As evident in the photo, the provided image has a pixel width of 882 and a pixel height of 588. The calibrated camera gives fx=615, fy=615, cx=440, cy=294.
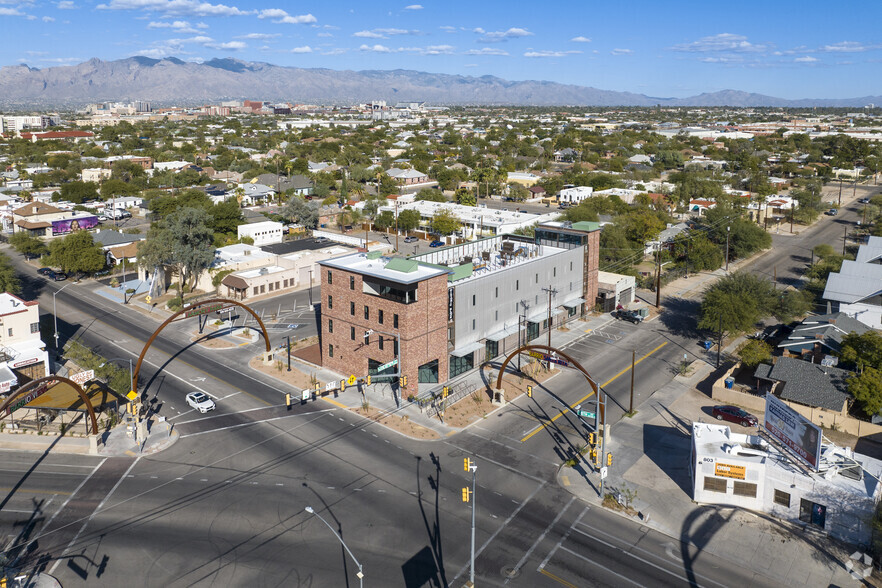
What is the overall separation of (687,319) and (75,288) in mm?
83672

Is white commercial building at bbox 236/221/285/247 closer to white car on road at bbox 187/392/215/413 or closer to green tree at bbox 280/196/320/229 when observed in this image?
green tree at bbox 280/196/320/229

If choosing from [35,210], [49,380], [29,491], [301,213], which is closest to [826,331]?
[49,380]

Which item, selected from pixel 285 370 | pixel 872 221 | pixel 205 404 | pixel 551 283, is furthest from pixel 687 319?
pixel 872 221

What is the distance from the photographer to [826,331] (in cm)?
5734

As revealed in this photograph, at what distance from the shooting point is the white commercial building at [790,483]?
34625 mm

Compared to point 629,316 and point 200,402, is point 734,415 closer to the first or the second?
point 629,316

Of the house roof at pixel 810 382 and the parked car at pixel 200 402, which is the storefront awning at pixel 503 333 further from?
the parked car at pixel 200 402

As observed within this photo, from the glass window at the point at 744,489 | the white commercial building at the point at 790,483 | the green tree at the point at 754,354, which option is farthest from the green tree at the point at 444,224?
the glass window at the point at 744,489

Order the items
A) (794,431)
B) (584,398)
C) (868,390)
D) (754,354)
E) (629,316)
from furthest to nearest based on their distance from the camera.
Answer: (629,316) < (754,354) < (584,398) < (868,390) < (794,431)

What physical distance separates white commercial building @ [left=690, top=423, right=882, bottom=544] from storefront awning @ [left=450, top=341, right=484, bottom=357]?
2237cm

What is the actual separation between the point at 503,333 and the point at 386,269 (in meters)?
14.7

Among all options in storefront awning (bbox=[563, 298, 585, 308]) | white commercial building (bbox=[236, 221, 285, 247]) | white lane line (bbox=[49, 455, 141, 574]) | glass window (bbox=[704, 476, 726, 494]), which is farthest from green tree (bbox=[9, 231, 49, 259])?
glass window (bbox=[704, 476, 726, 494])

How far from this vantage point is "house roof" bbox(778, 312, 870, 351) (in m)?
56.5

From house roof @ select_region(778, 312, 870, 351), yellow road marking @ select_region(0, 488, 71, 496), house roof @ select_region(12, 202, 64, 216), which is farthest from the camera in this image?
house roof @ select_region(12, 202, 64, 216)
